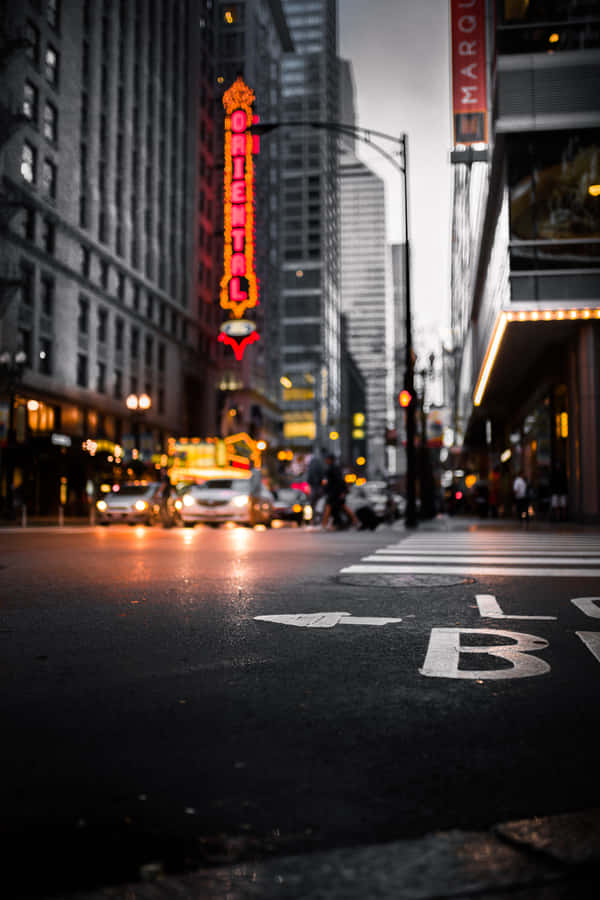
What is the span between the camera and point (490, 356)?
1164 inches

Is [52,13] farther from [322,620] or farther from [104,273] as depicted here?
[322,620]

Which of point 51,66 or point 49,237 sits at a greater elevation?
point 51,66

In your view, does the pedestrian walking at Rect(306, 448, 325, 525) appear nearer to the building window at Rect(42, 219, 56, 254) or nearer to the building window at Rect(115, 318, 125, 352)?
the building window at Rect(42, 219, 56, 254)

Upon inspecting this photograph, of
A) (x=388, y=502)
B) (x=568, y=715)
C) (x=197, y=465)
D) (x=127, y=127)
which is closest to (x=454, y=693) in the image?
(x=568, y=715)

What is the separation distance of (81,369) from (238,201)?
625 inches

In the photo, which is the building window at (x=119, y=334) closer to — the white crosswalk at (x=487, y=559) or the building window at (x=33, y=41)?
the building window at (x=33, y=41)

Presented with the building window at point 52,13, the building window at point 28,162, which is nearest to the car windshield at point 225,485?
the building window at point 28,162

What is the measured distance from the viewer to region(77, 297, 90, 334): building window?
5131 centimetres

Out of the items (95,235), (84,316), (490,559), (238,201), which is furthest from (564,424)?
(238,201)

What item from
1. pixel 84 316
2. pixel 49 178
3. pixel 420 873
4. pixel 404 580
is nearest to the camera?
pixel 420 873

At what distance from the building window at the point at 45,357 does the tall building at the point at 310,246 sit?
83202mm

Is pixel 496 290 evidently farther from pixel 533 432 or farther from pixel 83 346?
pixel 83 346

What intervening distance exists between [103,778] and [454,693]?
168 cm

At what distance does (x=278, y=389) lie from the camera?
4535 inches
